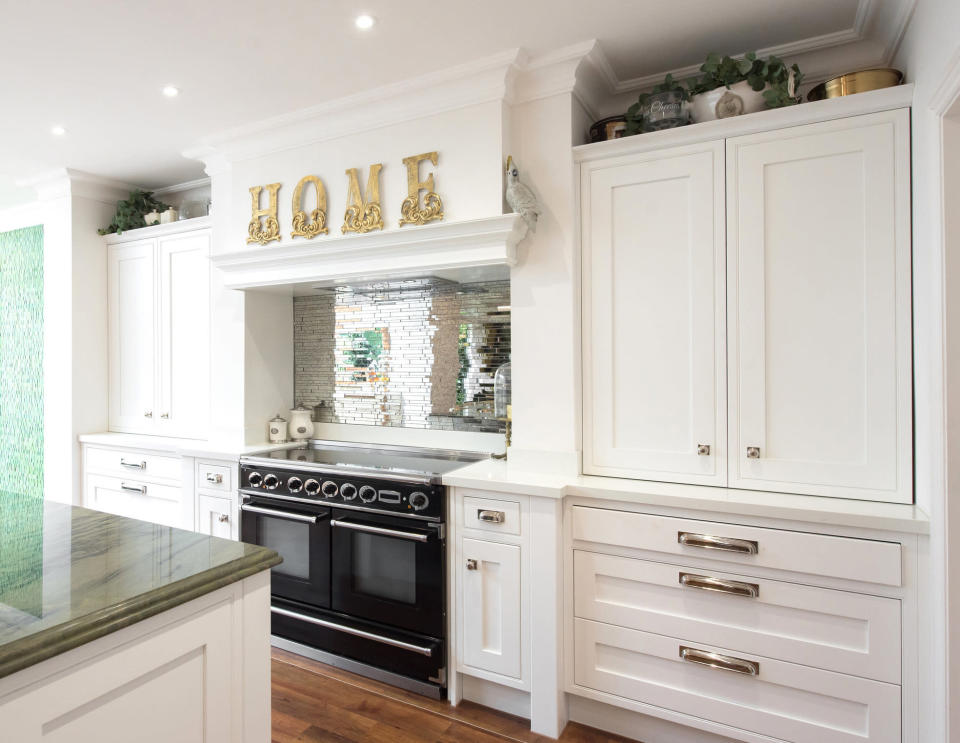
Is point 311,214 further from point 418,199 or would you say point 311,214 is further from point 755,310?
point 755,310

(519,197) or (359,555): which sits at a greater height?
(519,197)

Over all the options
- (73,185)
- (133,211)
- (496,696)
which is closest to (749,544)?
(496,696)

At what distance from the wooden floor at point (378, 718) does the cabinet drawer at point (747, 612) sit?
52 cm

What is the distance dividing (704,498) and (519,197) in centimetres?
131

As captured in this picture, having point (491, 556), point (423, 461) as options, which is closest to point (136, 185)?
point (423, 461)

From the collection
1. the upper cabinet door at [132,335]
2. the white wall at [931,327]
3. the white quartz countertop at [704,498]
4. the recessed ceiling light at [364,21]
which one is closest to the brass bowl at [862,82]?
the white wall at [931,327]

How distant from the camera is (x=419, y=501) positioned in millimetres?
2357

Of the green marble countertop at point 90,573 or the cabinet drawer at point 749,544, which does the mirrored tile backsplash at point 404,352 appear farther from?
the green marble countertop at point 90,573

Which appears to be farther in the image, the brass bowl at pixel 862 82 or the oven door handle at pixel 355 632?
the oven door handle at pixel 355 632

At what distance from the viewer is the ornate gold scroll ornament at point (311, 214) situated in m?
2.74

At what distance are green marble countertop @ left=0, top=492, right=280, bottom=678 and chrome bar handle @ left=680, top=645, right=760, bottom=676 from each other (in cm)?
147

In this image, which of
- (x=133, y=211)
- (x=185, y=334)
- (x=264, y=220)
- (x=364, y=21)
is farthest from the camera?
(x=133, y=211)

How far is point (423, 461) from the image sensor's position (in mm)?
2854

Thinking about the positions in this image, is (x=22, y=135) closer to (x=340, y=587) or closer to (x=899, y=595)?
(x=340, y=587)
